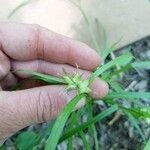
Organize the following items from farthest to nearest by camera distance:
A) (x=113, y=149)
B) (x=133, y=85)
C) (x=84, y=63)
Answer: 1. (x=133, y=85)
2. (x=113, y=149)
3. (x=84, y=63)

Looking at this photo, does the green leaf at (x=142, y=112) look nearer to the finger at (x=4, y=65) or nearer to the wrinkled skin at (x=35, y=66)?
the wrinkled skin at (x=35, y=66)

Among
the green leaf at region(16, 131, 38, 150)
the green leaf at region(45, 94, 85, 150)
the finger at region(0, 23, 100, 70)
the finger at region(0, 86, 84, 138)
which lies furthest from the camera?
the green leaf at region(16, 131, 38, 150)

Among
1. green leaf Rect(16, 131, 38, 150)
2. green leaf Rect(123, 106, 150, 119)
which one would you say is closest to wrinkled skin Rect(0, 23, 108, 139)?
green leaf Rect(123, 106, 150, 119)

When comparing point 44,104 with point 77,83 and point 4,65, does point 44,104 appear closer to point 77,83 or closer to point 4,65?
point 77,83

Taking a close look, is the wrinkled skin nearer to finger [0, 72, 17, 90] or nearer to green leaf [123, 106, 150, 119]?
finger [0, 72, 17, 90]

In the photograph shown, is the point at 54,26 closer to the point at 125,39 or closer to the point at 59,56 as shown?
the point at 125,39

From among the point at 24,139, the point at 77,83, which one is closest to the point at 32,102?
the point at 77,83

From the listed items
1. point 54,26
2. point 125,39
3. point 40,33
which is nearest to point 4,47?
point 40,33
